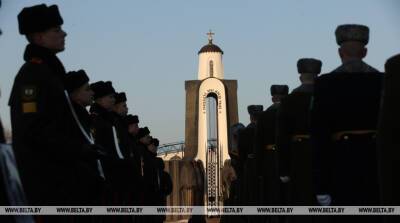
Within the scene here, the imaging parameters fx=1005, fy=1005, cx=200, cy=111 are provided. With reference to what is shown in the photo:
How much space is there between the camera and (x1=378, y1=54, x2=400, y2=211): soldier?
403 centimetres

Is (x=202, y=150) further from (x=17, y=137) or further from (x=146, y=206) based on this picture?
(x=17, y=137)

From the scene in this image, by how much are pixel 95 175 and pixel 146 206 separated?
8.11 metres

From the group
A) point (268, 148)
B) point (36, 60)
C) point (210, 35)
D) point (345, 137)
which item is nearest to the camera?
point (36, 60)

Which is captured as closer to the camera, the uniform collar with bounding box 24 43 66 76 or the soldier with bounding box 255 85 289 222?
the uniform collar with bounding box 24 43 66 76

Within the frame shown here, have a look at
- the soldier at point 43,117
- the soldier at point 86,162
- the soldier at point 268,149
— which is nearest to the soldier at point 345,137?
the soldier at point 86,162

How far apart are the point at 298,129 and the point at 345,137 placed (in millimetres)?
2325

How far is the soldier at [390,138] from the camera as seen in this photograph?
4.03 metres

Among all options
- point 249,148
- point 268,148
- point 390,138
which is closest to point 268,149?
point 268,148

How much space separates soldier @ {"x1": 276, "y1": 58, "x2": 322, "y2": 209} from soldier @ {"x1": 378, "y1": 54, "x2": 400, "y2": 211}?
14.6 ft

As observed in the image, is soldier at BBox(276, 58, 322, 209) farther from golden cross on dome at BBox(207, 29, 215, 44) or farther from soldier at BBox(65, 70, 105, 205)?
golden cross on dome at BBox(207, 29, 215, 44)

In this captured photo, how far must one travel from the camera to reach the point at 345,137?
21.0ft

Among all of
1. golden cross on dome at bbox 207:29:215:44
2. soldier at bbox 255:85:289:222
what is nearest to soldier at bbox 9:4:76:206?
soldier at bbox 255:85:289:222

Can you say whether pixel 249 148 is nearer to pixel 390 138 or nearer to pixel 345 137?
pixel 345 137

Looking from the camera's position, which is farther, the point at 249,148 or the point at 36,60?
the point at 249,148
